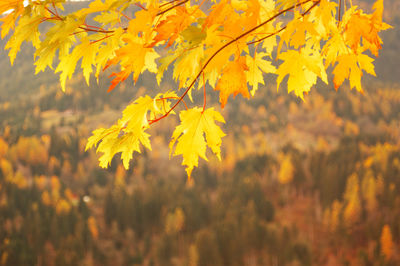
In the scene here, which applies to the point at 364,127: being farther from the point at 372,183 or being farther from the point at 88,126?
the point at 88,126

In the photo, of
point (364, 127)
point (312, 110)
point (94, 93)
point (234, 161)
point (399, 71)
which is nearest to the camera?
point (234, 161)

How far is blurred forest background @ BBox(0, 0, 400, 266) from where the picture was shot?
36.8 ft

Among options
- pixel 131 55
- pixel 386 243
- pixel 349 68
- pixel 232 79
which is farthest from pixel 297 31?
pixel 386 243

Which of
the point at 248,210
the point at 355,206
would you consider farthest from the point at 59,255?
the point at 355,206

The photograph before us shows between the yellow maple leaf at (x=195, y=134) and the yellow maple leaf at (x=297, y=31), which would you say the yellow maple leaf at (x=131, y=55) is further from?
the yellow maple leaf at (x=297, y=31)

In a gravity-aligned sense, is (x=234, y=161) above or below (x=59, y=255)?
below

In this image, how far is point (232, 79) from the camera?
2.92 ft

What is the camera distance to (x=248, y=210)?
539 inches

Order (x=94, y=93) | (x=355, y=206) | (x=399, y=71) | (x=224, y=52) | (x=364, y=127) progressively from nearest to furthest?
(x=224, y=52) < (x=355, y=206) < (x=364, y=127) < (x=94, y=93) < (x=399, y=71)

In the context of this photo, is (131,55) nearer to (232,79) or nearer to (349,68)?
(232,79)

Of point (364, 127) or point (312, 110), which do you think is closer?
point (364, 127)

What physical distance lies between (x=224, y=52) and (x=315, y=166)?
17902mm

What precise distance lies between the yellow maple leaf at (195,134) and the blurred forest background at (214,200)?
34.4ft

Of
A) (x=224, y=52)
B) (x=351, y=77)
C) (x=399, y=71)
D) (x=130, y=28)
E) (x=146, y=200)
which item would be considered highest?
(x=130, y=28)
